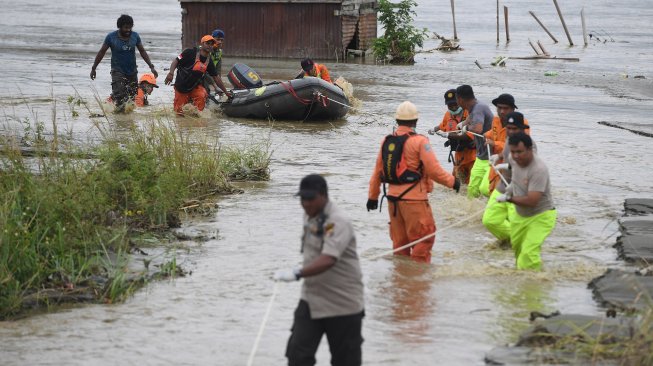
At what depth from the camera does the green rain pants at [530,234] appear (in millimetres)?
9477

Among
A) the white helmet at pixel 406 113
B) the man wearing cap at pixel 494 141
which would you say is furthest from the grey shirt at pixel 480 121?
the white helmet at pixel 406 113

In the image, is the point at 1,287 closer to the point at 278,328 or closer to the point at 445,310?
the point at 278,328

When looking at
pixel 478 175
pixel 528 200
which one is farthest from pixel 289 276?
pixel 478 175

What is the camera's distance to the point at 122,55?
18703 millimetres

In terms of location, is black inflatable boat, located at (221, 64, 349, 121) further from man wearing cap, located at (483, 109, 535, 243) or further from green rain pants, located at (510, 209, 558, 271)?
green rain pants, located at (510, 209, 558, 271)

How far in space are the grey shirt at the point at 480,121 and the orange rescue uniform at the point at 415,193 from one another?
9.02 feet

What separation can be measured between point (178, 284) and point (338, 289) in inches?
136

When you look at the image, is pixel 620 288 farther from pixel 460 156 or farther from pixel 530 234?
pixel 460 156

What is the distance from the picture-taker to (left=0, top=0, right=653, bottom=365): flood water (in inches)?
308

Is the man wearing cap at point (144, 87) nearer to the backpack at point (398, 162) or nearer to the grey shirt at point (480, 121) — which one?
the grey shirt at point (480, 121)

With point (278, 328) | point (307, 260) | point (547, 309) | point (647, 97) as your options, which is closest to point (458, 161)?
point (547, 309)

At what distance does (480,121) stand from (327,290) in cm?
664

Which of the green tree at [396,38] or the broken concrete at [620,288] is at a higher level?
the green tree at [396,38]

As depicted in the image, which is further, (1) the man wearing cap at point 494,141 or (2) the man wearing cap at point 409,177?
(1) the man wearing cap at point 494,141
